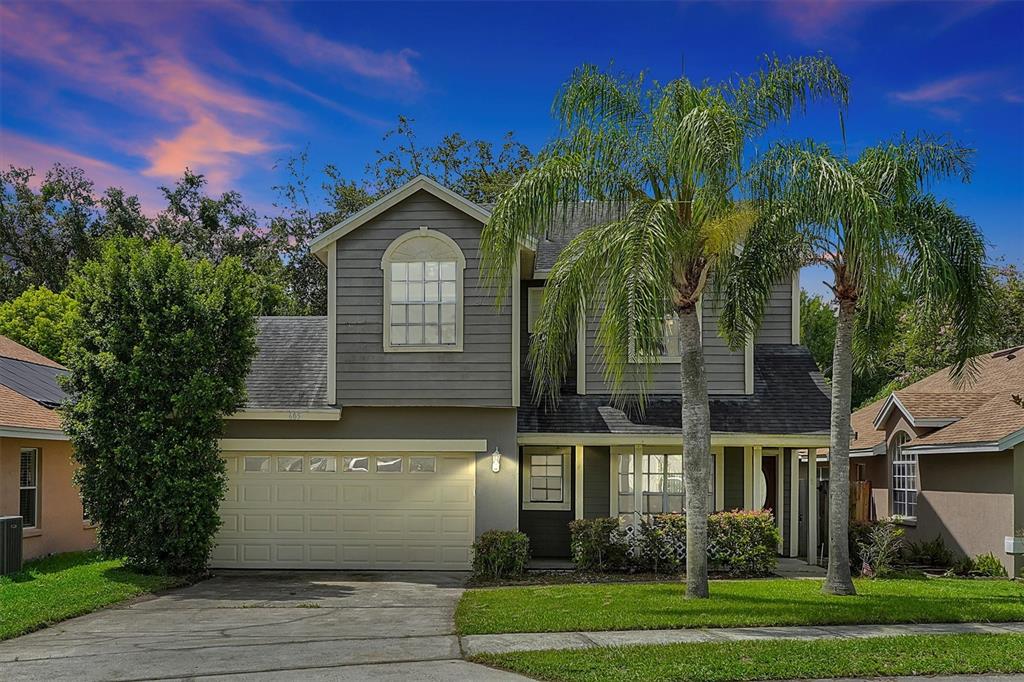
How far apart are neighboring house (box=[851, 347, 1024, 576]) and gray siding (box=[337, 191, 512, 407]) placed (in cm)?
840

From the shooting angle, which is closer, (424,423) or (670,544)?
(670,544)

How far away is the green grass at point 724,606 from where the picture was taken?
10.6 metres

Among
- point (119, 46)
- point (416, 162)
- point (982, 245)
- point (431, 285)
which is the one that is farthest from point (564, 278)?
point (416, 162)

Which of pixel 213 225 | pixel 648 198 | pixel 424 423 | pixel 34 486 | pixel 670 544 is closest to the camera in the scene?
pixel 648 198

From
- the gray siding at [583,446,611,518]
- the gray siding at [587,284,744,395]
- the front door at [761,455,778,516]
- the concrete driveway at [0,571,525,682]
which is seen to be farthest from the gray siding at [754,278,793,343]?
the concrete driveway at [0,571,525,682]

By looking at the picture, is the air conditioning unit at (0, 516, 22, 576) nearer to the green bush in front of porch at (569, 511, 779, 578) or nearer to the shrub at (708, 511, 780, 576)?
the green bush in front of porch at (569, 511, 779, 578)

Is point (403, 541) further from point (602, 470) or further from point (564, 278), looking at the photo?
point (564, 278)

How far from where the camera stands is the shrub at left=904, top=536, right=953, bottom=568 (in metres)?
17.3

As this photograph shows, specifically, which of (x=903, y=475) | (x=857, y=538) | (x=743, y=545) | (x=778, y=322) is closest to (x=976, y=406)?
(x=903, y=475)

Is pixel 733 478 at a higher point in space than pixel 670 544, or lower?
higher

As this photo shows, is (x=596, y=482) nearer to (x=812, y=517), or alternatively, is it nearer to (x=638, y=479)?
(x=638, y=479)

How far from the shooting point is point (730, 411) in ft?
55.1

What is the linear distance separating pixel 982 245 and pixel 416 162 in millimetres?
26690

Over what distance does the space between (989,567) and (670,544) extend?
545 centimetres
